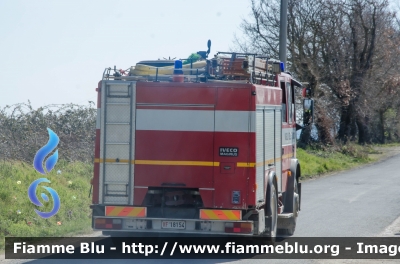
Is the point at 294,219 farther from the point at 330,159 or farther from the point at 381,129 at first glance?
the point at 381,129

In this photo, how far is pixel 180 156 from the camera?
32.4 ft

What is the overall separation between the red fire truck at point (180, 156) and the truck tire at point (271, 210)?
1.39ft

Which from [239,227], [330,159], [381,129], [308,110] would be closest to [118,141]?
[239,227]

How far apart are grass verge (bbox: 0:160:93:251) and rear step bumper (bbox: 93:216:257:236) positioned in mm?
2246

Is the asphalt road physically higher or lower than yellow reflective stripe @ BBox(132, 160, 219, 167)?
lower

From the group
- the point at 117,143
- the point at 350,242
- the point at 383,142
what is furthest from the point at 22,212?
the point at 383,142

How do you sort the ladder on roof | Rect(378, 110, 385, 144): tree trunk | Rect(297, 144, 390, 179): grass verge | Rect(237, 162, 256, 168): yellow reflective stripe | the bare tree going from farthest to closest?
Rect(378, 110, 385, 144): tree trunk < the bare tree < Rect(297, 144, 390, 179): grass verge < the ladder on roof < Rect(237, 162, 256, 168): yellow reflective stripe

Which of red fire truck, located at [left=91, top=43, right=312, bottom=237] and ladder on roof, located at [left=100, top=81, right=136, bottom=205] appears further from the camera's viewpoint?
ladder on roof, located at [left=100, top=81, right=136, bottom=205]

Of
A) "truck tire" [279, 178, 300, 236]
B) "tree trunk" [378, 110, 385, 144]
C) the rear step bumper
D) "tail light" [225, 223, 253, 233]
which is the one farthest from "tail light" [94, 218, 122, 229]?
"tree trunk" [378, 110, 385, 144]

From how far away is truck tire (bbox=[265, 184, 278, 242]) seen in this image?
34.8 feet

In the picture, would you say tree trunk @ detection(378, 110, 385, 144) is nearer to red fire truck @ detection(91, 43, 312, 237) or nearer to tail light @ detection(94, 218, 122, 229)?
red fire truck @ detection(91, 43, 312, 237)

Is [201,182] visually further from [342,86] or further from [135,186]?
[342,86]

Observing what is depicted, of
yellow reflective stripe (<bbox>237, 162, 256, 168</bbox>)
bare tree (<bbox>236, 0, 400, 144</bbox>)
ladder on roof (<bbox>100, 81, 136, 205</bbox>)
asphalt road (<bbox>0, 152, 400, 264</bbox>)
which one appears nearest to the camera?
yellow reflective stripe (<bbox>237, 162, 256, 168</bbox>)

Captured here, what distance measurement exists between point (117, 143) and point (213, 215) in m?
1.75
